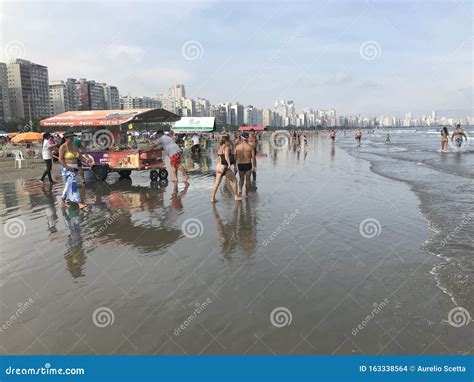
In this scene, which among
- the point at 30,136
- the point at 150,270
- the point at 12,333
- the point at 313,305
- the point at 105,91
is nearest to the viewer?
the point at 12,333

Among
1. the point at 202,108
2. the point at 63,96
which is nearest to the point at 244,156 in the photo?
the point at 63,96

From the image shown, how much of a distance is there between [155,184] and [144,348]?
1018cm

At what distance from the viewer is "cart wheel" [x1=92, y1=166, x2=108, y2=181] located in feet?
44.7

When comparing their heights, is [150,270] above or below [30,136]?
below

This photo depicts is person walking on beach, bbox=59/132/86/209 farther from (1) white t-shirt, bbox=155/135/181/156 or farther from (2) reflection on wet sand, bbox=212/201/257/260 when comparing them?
(1) white t-shirt, bbox=155/135/181/156

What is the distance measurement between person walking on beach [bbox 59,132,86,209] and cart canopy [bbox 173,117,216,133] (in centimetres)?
3036

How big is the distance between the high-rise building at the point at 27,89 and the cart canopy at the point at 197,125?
98.9 m

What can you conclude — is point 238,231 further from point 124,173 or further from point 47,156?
point 47,156

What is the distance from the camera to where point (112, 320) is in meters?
3.82

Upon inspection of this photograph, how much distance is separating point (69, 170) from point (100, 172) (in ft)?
14.9

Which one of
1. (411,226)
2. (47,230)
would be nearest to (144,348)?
(47,230)

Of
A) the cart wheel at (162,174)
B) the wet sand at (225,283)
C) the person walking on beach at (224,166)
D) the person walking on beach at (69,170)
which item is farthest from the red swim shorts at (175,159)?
the wet sand at (225,283)

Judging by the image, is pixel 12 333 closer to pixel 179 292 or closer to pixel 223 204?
pixel 179 292

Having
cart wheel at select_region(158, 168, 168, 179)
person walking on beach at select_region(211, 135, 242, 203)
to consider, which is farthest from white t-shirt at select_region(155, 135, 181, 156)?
person walking on beach at select_region(211, 135, 242, 203)
